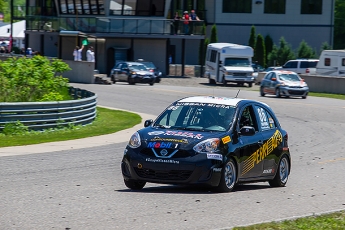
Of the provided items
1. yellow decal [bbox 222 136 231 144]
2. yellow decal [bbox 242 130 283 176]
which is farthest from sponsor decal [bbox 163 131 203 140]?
yellow decal [bbox 242 130 283 176]

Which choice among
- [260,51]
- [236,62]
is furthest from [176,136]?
[260,51]

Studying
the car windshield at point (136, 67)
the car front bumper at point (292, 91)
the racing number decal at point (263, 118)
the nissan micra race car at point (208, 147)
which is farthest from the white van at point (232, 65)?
the racing number decal at point (263, 118)

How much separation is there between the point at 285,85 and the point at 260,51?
28.5m

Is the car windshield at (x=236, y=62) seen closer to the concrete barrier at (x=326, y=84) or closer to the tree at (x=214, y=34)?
the concrete barrier at (x=326, y=84)

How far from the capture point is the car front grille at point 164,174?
11180 millimetres

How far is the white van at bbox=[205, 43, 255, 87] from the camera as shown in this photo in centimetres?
5156

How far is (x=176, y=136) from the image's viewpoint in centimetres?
1143

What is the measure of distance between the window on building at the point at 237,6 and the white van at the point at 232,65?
17.6 metres

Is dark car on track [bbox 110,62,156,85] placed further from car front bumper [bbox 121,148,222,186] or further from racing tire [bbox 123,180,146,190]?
car front bumper [bbox 121,148,222,186]

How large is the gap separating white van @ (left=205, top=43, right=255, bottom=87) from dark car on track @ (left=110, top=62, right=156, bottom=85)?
553 cm

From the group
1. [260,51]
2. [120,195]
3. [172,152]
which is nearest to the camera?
[120,195]

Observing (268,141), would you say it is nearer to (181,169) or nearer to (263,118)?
(263,118)

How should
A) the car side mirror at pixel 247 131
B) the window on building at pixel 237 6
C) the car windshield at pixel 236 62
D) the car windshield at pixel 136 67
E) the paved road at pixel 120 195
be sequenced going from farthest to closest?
1. the window on building at pixel 237 6
2. the car windshield at pixel 236 62
3. the car windshield at pixel 136 67
4. the car side mirror at pixel 247 131
5. the paved road at pixel 120 195

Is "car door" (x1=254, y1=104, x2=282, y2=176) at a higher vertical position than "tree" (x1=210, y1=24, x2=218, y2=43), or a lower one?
lower
